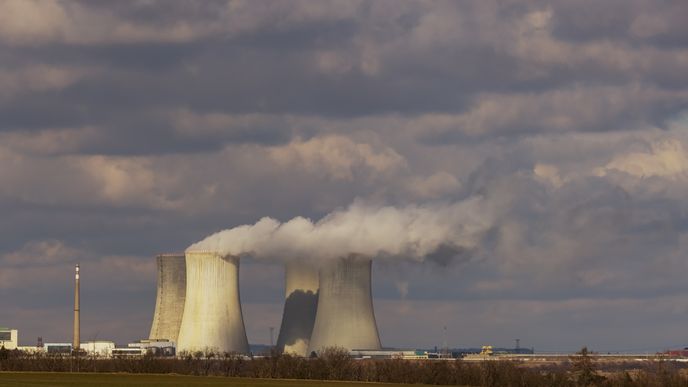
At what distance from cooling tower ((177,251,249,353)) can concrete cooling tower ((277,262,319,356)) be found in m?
6.54

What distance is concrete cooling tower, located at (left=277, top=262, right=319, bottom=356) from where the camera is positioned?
300 feet

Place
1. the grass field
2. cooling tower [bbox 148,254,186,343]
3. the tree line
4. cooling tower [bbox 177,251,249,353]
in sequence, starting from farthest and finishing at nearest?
cooling tower [bbox 148,254,186,343] < cooling tower [bbox 177,251,249,353] < the tree line < the grass field

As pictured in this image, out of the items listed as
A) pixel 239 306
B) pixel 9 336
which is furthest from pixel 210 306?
pixel 9 336

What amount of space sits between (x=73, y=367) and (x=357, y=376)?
16744 millimetres

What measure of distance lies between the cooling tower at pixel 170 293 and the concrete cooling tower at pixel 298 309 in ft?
23.2

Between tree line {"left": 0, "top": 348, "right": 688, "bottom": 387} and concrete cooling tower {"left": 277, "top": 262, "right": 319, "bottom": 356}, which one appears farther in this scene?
concrete cooling tower {"left": 277, "top": 262, "right": 319, "bottom": 356}

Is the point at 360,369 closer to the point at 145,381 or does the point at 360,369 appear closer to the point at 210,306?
the point at 145,381

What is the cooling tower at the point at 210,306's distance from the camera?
83.5 metres

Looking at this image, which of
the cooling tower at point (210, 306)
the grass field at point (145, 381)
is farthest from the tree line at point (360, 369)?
the grass field at point (145, 381)

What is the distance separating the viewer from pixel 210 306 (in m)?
83.4

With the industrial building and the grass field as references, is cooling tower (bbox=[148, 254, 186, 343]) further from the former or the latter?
the grass field

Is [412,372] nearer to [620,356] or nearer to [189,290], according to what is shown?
[189,290]

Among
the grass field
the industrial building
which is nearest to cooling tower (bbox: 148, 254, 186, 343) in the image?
the industrial building

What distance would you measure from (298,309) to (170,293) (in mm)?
8689
